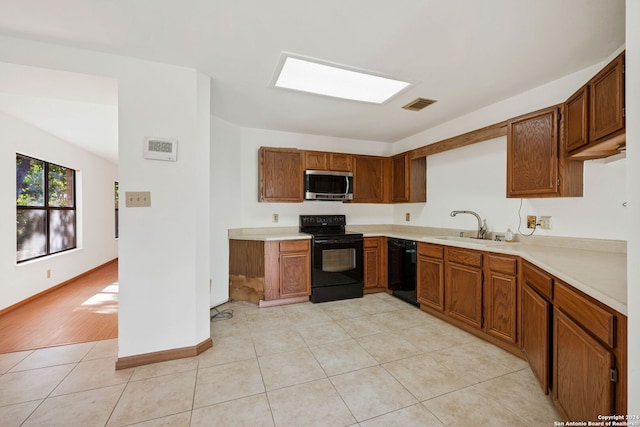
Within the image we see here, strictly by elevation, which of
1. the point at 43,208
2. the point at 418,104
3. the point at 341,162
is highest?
the point at 418,104

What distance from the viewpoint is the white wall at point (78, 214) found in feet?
10.3

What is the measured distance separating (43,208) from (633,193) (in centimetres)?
609

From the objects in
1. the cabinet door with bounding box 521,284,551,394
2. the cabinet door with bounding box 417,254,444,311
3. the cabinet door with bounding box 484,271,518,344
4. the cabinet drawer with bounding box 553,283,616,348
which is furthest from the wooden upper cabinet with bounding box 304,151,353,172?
the cabinet drawer with bounding box 553,283,616,348

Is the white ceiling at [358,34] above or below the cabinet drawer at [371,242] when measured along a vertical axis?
above

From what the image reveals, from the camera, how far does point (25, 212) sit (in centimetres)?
366

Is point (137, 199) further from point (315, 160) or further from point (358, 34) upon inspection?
point (315, 160)

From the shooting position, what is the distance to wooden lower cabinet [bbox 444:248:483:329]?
97.1 inches

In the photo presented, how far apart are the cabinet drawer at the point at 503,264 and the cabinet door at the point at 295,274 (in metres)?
2.01

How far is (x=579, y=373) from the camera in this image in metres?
1.25

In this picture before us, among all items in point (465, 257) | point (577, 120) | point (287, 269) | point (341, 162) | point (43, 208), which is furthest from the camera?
point (43, 208)

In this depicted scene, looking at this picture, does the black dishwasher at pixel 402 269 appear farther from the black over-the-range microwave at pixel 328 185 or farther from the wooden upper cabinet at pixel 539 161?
the wooden upper cabinet at pixel 539 161

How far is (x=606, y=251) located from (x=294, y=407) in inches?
99.7

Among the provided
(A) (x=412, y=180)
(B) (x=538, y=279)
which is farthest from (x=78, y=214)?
(B) (x=538, y=279)

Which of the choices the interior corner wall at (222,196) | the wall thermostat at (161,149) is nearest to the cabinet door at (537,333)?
the wall thermostat at (161,149)
